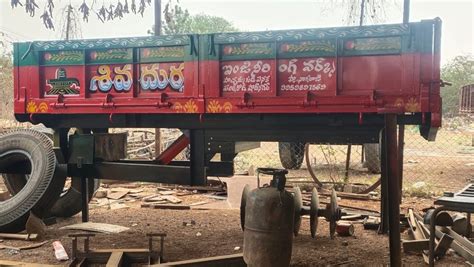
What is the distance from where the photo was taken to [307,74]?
16.1 feet

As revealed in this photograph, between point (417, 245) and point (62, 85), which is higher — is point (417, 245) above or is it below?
below

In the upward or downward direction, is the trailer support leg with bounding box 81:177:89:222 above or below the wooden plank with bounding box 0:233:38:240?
above

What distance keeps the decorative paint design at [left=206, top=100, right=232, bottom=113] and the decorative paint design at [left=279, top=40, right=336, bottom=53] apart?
0.83 m

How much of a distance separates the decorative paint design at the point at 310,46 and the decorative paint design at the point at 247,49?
18cm

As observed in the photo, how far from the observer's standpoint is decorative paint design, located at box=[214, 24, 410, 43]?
184 inches

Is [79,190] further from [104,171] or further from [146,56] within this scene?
[146,56]

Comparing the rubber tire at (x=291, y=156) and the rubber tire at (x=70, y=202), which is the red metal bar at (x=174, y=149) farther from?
the rubber tire at (x=291, y=156)

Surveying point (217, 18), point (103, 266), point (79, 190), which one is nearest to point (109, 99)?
point (103, 266)

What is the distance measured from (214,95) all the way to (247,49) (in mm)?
601

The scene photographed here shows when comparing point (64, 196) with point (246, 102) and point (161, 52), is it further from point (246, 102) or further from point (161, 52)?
point (246, 102)

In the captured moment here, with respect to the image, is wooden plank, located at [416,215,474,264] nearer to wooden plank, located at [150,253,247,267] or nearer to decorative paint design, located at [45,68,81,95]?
wooden plank, located at [150,253,247,267]

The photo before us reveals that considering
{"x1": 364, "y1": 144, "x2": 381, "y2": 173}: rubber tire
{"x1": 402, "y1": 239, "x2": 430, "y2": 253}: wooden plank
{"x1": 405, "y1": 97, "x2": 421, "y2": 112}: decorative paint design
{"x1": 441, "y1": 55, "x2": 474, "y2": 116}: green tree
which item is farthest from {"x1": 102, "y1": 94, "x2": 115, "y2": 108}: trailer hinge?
{"x1": 441, "y1": 55, "x2": 474, "y2": 116}: green tree

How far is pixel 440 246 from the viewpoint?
5148 millimetres

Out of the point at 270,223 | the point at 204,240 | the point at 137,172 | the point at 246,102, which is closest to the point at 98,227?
the point at 137,172
